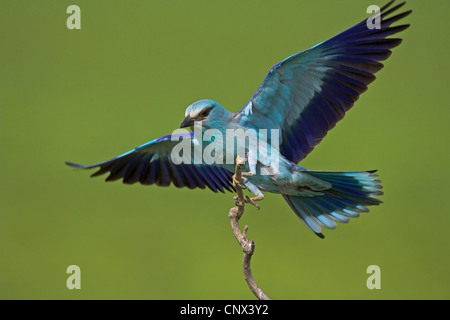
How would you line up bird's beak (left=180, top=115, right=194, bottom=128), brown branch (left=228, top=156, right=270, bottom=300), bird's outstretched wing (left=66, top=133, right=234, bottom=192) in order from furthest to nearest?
1. bird's outstretched wing (left=66, top=133, right=234, bottom=192)
2. bird's beak (left=180, top=115, right=194, bottom=128)
3. brown branch (left=228, top=156, right=270, bottom=300)

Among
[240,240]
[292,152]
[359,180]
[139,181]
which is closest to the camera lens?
[240,240]

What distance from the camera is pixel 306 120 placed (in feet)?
11.6

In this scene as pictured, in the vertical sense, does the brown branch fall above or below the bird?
below

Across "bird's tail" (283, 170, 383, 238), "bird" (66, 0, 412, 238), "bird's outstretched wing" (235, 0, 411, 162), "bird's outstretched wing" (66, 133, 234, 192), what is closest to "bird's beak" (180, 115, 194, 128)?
"bird" (66, 0, 412, 238)

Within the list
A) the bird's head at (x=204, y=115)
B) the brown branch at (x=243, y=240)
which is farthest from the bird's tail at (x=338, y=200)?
the bird's head at (x=204, y=115)

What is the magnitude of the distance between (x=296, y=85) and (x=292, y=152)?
0.44 meters

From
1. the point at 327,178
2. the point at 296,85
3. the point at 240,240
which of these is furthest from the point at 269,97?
the point at 240,240

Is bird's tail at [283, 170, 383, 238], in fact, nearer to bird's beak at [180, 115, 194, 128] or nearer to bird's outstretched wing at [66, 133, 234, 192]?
bird's outstretched wing at [66, 133, 234, 192]

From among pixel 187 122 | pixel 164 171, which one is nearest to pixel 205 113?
pixel 187 122

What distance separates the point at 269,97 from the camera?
3445 mm

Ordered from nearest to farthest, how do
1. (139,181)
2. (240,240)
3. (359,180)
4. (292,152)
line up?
1. (240,240)
2. (359,180)
3. (292,152)
4. (139,181)

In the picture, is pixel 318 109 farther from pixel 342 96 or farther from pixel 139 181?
pixel 139 181

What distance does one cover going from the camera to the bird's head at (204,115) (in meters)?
3.29

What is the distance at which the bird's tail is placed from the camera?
Answer: 3.34 meters
